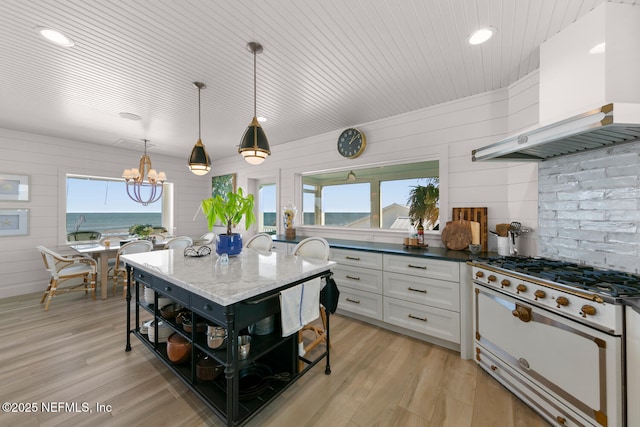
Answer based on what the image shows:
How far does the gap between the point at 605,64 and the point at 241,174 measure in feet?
17.1

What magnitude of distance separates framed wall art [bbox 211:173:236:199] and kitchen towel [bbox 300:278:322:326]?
4.33 m

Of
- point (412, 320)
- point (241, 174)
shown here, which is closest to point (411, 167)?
point (412, 320)

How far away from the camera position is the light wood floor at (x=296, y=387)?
5.08 feet

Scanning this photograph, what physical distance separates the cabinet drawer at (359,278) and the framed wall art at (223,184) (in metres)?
3.56

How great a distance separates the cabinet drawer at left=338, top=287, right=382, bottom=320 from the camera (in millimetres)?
2733

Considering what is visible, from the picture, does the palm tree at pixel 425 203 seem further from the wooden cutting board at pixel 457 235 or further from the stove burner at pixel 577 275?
the stove burner at pixel 577 275

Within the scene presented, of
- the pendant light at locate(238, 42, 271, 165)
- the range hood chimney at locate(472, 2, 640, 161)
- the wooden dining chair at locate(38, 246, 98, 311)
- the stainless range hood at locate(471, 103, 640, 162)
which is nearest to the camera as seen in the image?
the stainless range hood at locate(471, 103, 640, 162)

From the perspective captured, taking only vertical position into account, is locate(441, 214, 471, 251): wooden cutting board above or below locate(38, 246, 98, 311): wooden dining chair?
above

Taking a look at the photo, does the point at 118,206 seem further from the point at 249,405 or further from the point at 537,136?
the point at 537,136

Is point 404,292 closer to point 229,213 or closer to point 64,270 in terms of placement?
point 229,213

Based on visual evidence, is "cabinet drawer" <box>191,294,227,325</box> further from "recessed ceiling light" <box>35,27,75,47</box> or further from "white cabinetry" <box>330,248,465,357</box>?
"recessed ceiling light" <box>35,27,75,47</box>

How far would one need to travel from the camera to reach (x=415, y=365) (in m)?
2.10

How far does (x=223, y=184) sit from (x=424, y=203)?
14.8ft

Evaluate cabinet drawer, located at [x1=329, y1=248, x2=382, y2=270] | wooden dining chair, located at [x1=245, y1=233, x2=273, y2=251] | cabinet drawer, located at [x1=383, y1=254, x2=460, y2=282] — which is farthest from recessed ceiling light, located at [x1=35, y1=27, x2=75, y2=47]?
cabinet drawer, located at [x1=383, y1=254, x2=460, y2=282]
